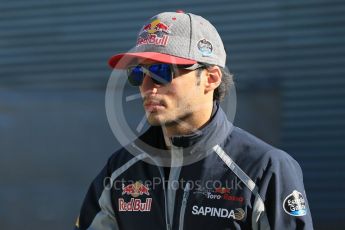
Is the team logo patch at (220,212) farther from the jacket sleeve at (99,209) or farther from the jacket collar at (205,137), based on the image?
the jacket sleeve at (99,209)

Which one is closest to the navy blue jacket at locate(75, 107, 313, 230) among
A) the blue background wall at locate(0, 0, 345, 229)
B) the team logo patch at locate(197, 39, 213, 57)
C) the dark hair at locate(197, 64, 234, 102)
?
the dark hair at locate(197, 64, 234, 102)

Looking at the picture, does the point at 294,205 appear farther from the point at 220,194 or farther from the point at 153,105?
the point at 153,105

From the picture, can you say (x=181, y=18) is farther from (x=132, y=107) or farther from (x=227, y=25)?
(x=227, y=25)

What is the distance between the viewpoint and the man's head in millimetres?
2461

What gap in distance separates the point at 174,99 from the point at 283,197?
0.52 metres

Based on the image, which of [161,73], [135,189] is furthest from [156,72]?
[135,189]

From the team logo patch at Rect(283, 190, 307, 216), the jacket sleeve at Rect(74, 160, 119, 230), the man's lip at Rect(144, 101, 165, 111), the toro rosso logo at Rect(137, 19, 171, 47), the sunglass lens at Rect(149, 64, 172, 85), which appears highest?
the toro rosso logo at Rect(137, 19, 171, 47)

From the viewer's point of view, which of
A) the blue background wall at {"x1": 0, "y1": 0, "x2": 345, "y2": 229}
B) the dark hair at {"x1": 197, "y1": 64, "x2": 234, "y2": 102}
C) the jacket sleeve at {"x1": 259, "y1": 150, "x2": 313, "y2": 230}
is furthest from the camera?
the blue background wall at {"x1": 0, "y1": 0, "x2": 345, "y2": 229}

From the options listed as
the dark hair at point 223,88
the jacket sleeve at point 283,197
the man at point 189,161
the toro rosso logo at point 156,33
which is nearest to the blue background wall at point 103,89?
the dark hair at point 223,88

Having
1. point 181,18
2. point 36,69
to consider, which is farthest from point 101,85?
point 181,18

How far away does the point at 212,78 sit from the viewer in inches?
101

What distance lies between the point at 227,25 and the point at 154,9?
0.94m

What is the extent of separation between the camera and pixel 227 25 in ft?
27.5

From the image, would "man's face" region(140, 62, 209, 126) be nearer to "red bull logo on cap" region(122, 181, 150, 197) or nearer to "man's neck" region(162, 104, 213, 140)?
"man's neck" region(162, 104, 213, 140)
